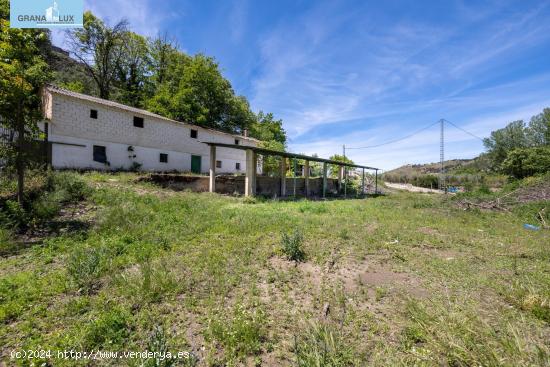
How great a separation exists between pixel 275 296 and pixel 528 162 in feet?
116

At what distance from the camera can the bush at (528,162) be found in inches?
955

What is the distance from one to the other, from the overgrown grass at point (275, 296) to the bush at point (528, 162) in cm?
2619

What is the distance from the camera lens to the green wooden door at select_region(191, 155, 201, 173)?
22.0m

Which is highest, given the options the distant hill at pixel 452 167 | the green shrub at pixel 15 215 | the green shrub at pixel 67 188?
the distant hill at pixel 452 167

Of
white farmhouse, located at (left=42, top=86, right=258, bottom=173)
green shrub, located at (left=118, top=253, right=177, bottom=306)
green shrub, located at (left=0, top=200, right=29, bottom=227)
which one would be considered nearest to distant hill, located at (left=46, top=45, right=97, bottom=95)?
white farmhouse, located at (left=42, top=86, right=258, bottom=173)

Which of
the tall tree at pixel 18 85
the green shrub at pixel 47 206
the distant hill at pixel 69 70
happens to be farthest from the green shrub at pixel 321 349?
the distant hill at pixel 69 70

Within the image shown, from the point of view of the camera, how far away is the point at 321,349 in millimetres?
2428

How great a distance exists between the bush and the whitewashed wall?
33.2 metres

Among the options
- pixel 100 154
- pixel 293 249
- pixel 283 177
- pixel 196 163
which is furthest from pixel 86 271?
pixel 196 163

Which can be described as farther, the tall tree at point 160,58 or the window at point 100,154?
the tall tree at point 160,58

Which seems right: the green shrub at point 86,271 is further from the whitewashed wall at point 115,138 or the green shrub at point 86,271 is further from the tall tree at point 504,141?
the tall tree at point 504,141

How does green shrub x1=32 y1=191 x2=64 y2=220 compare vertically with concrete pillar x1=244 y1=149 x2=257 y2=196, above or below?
below

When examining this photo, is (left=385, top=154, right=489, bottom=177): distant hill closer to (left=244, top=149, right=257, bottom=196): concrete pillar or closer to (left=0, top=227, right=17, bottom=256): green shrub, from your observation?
(left=244, top=149, right=257, bottom=196): concrete pillar

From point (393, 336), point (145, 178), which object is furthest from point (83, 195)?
point (393, 336)
